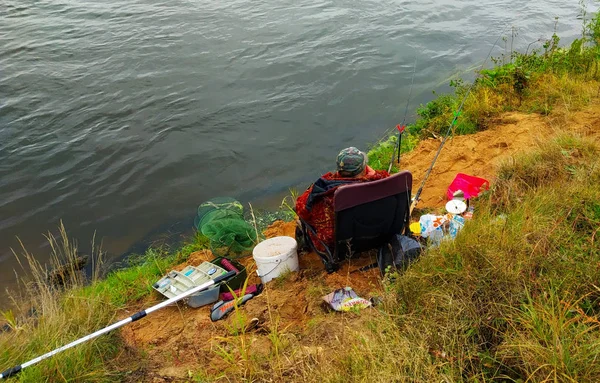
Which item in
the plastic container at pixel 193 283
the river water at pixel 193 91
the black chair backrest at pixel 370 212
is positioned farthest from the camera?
the river water at pixel 193 91

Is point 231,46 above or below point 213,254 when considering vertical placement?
above

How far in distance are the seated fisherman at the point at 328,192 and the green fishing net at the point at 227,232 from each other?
1196 mm

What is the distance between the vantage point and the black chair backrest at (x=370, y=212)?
167 inches

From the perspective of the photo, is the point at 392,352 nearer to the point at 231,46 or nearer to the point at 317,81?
the point at 317,81

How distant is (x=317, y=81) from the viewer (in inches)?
445

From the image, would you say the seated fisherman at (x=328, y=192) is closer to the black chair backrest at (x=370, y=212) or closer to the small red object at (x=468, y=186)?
the black chair backrest at (x=370, y=212)

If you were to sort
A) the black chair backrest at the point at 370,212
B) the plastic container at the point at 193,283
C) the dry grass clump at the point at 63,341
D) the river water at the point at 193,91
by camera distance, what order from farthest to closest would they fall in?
the river water at the point at 193,91, the plastic container at the point at 193,283, the black chair backrest at the point at 370,212, the dry grass clump at the point at 63,341

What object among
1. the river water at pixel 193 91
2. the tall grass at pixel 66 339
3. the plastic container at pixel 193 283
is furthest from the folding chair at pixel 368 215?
the river water at pixel 193 91

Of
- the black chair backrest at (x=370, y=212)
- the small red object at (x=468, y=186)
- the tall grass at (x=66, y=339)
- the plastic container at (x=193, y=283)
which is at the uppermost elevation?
the black chair backrest at (x=370, y=212)

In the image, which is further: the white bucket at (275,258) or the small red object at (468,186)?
the small red object at (468,186)

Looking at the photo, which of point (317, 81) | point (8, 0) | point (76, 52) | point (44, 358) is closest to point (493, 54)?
point (317, 81)

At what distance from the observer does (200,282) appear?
199 inches

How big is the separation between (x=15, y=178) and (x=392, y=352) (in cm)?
828

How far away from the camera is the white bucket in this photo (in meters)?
4.89
